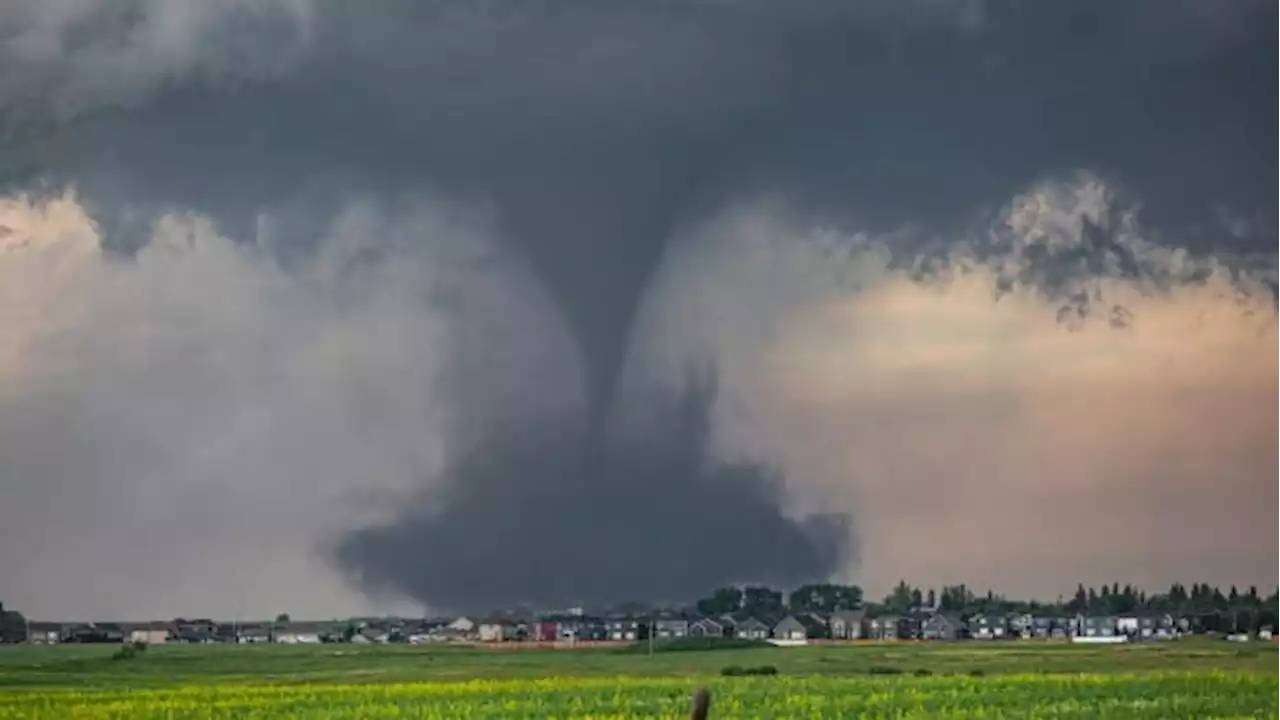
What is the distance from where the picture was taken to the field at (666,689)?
62781 millimetres

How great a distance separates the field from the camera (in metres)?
62.8

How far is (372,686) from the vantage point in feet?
279

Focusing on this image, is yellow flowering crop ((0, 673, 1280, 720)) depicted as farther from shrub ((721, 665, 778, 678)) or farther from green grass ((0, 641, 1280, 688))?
shrub ((721, 665, 778, 678))

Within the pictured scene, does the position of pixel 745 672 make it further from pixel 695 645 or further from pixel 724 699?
pixel 695 645

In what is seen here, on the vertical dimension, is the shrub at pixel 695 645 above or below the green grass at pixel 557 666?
above

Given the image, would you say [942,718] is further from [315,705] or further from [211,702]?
[211,702]

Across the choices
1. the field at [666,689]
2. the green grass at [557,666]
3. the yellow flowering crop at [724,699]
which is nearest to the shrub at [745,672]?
the green grass at [557,666]

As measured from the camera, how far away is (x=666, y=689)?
7538 centimetres

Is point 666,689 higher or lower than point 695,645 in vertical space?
lower

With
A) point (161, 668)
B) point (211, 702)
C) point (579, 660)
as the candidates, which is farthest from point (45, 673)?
point (211, 702)

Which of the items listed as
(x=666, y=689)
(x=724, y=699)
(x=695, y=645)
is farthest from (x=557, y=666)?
(x=695, y=645)

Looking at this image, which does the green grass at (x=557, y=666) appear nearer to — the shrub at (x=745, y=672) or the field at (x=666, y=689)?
the field at (x=666, y=689)

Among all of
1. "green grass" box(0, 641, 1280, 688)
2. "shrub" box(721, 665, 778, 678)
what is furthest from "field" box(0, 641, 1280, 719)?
"shrub" box(721, 665, 778, 678)

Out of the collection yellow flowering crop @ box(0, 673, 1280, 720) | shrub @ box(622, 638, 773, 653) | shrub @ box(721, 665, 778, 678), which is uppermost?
shrub @ box(622, 638, 773, 653)
